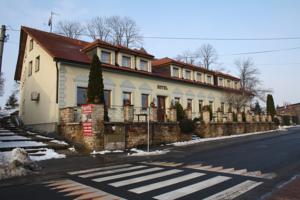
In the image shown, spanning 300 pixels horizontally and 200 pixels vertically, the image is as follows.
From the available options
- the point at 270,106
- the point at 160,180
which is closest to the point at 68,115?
the point at 160,180

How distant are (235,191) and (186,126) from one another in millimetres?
14321

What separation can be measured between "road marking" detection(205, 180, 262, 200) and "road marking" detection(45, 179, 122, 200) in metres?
2.31

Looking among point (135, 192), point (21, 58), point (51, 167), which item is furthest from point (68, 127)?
point (21, 58)

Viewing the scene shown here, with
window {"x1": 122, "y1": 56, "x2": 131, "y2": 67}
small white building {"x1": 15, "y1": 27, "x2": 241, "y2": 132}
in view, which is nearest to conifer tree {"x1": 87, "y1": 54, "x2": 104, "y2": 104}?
small white building {"x1": 15, "y1": 27, "x2": 241, "y2": 132}

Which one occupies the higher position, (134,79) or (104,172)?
(134,79)

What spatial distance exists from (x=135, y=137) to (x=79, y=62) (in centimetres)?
680

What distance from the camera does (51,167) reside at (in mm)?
10797

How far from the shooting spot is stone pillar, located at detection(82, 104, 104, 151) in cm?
1522

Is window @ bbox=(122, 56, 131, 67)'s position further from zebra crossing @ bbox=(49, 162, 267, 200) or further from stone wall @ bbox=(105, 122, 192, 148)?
zebra crossing @ bbox=(49, 162, 267, 200)

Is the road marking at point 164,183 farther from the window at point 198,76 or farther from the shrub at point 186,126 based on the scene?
the window at point 198,76

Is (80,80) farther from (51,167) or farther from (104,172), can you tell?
(104,172)

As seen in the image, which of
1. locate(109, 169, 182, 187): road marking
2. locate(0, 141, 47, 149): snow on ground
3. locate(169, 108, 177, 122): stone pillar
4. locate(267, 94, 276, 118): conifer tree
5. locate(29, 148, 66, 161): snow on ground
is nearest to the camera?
locate(109, 169, 182, 187): road marking

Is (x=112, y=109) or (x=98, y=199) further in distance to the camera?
(x=112, y=109)

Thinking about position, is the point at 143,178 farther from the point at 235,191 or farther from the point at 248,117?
the point at 248,117
